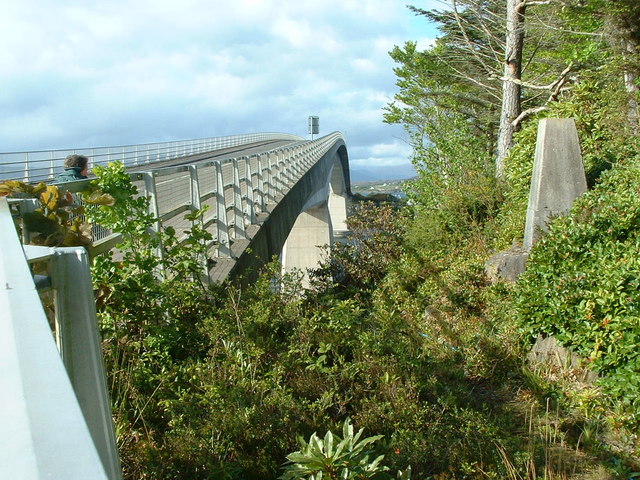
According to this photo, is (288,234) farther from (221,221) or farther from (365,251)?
(221,221)

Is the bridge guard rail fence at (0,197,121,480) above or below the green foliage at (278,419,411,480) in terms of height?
above

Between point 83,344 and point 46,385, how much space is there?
675 mm

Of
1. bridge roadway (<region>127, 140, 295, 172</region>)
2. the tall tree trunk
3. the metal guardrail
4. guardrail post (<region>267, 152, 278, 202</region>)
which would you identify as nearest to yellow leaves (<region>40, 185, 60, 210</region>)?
the metal guardrail

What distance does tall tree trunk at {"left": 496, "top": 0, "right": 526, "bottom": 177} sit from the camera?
16.8 m

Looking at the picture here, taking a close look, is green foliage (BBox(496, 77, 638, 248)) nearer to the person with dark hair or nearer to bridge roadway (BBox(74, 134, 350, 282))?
bridge roadway (BBox(74, 134, 350, 282))

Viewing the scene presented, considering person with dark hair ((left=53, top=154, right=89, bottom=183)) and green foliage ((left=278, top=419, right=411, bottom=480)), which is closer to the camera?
green foliage ((left=278, top=419, right=411, bottom=480))

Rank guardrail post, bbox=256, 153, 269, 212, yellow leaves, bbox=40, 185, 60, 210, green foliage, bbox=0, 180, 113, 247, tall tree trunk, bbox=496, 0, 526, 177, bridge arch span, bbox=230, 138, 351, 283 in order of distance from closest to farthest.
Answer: green foliage, bbox=0, 180, 113, 247, yellow leaves, bbox=40, 185, 60, 210, bridge arch span, bbox=230, 138, 351, 283, guardrail post, bbox=256, 153, 269, 212, tall tree trunk, bbox=496, 0, 526, 177

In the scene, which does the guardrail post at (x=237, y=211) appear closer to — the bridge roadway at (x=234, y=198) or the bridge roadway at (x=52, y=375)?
the bridge roadway at (x=234, y=198)

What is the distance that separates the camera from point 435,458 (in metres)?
3.95

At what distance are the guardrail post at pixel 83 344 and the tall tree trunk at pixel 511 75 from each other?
1598 cm

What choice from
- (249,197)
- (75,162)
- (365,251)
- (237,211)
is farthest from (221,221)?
(365,251)

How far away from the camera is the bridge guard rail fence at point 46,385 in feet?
2.61

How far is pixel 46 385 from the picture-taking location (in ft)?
3.03

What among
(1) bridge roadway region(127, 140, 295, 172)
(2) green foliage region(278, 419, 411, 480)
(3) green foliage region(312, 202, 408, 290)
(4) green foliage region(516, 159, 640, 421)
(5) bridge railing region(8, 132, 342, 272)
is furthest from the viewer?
(1) bridge roadway region(127, 140, 295, 172)
